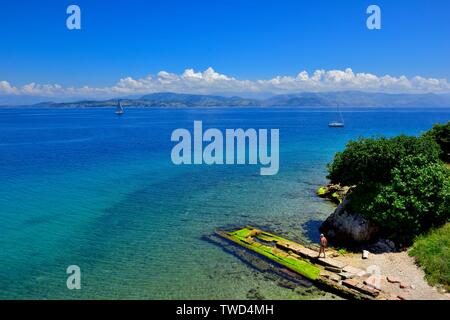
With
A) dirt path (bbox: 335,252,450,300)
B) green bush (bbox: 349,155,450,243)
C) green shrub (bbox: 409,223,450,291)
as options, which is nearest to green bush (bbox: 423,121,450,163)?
green bush (bbox: 349,155,450,243)

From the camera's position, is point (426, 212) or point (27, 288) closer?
point (27, 288)

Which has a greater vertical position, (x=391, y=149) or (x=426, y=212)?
(x=391, y=149)

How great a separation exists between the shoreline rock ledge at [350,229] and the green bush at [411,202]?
84 centimetres

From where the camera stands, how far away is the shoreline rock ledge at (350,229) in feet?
100

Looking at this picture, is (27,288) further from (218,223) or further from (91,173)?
(91,173)

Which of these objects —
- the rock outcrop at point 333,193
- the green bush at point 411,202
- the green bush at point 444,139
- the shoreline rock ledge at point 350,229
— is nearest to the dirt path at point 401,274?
the shoreline rock ledge at point 350,229

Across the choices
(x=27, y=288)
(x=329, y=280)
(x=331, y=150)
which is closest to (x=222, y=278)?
(x=329, y=280)

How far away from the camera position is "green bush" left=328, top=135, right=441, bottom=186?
31.4 m

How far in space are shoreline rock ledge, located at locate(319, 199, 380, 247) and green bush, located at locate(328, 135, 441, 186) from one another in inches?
116

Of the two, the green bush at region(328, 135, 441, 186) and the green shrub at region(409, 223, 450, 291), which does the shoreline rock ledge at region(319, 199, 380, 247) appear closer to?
the green bush at region(328, 135, 441, 186)

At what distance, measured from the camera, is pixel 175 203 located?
44000mm

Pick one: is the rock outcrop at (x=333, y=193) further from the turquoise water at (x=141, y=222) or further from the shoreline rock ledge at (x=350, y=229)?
the shoreline rock ledge at (x=350, y=229)

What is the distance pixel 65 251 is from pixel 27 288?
5.89 metres
